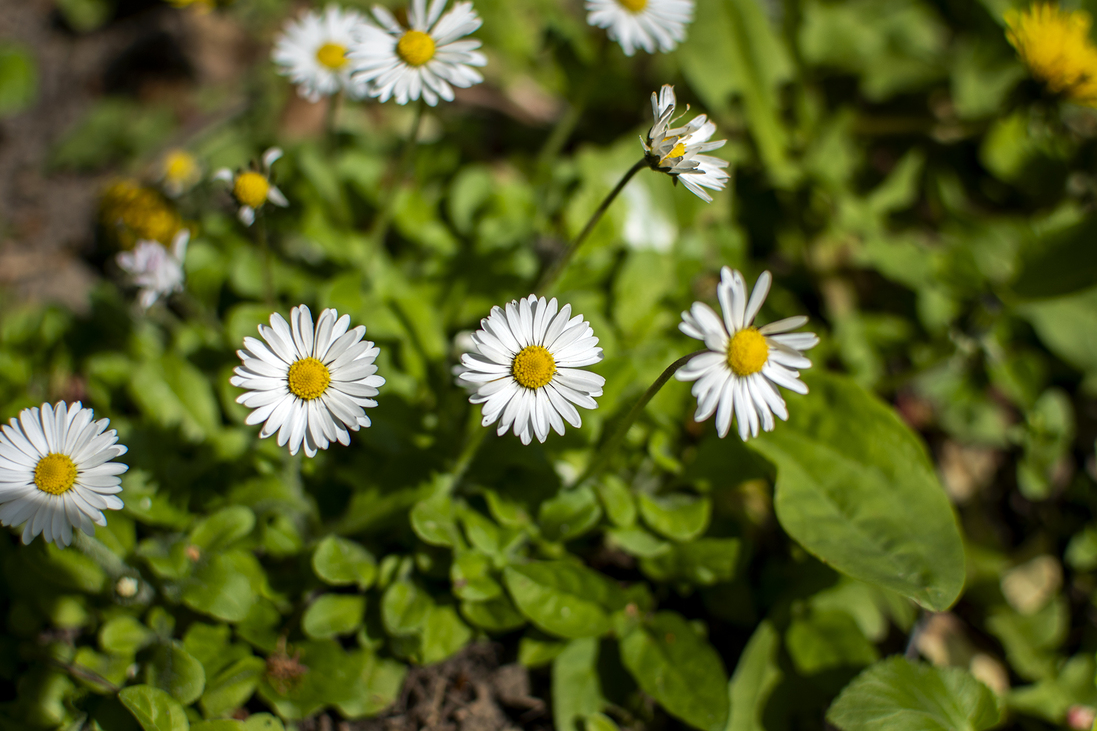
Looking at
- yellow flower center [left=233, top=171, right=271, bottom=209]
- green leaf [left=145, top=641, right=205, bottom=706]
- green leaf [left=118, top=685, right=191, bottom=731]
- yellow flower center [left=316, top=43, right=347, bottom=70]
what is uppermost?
yellow flower center [left=316, top=43, right=347, bottom=70]

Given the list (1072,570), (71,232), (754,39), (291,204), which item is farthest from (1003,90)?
(71,232)

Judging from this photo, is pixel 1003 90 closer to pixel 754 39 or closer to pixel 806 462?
pixel 754 39

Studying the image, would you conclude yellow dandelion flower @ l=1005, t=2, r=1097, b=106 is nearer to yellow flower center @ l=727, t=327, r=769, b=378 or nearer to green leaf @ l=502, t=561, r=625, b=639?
yellow flower center @ l=727, t=327, r=769, b=378

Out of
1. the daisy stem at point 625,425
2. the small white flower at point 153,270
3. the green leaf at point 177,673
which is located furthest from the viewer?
the small white flower at point 153,270

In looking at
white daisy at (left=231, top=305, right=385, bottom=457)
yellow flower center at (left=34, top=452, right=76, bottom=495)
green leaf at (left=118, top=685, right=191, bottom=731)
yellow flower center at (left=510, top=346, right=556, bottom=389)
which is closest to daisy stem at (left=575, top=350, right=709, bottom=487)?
yellow flower center at (left=510, top=346, right=556, bottom=389)

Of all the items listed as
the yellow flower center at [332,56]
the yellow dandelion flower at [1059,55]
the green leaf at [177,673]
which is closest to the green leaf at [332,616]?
the green leaf at [177,673]

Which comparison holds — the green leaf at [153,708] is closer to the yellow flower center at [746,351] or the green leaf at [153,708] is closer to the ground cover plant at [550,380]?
the ground cover plant at [550,380]
